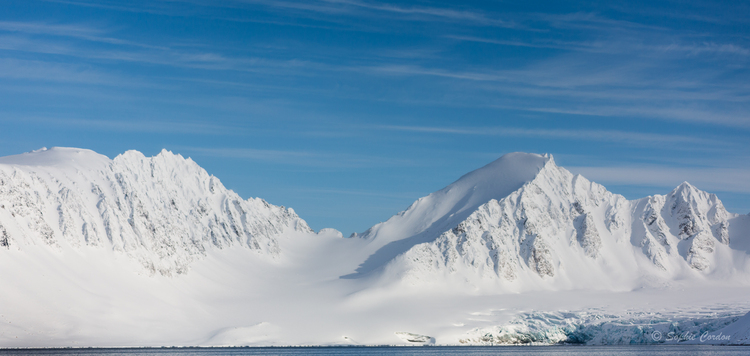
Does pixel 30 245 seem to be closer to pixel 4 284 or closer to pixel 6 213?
pixel 6 213

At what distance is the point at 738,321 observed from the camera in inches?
7190

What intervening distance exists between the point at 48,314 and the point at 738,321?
179278mm

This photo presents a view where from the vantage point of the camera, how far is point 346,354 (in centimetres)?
17812

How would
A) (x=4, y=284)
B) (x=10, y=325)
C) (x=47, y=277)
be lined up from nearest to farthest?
(x=10, y=325)
(x=4, y=284)
(x=47, y=277)

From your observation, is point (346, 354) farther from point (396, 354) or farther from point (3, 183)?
point (3, 183)

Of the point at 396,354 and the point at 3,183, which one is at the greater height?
the point at 3,183

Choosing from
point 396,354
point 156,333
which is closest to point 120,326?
point 156,333

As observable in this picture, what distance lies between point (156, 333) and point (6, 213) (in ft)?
176

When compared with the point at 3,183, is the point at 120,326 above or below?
below

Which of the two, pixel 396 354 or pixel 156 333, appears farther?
pixel 156 333

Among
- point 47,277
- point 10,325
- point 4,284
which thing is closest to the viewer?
point 10,325

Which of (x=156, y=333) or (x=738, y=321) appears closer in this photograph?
(x=738, y=321)

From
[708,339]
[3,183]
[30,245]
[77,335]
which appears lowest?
[708,339]

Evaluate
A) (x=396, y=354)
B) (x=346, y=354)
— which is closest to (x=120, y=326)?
(x=346, y=354)
